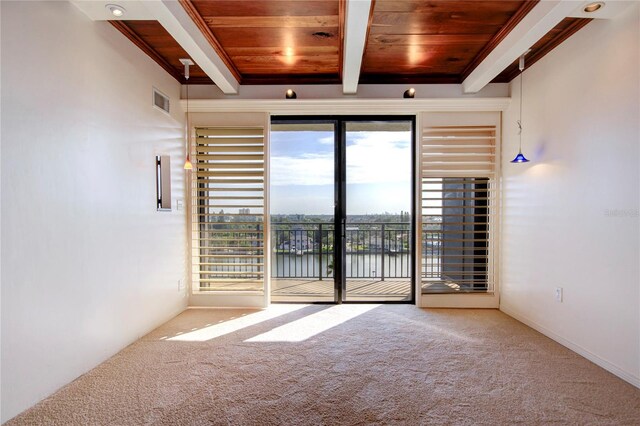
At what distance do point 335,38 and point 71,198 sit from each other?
2502mm

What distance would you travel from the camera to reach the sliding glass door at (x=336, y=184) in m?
3.94

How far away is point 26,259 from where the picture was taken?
1.83 meters

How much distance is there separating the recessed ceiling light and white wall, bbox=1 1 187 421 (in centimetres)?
360

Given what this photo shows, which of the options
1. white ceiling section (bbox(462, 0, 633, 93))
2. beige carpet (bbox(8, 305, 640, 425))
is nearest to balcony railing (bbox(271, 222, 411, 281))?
beige carpet (bbox(8, 305, 640, 425))

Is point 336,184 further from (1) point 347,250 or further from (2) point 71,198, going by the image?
(2) point 71,198

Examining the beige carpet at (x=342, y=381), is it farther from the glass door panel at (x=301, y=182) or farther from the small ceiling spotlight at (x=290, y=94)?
the small ceiling spotlight at (x=290, y=94)

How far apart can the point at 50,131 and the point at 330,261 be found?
10.4ft

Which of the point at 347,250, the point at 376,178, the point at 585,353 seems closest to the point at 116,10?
the point at 376,178

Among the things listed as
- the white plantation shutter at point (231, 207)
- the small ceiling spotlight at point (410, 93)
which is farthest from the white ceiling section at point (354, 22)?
the white plantation shutter at point (231, 207)

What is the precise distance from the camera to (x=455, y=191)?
3.76 meters

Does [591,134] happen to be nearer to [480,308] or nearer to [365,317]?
[480,308]

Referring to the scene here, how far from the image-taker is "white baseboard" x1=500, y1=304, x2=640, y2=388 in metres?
2.19

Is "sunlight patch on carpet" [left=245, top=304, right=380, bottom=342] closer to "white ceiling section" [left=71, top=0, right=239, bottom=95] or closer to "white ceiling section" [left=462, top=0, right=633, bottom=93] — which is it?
"white ceiling section" [left=71, top=0, right=239, bottom=95]

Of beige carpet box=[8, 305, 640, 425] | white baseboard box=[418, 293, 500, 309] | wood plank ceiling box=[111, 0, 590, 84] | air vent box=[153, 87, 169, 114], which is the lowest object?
beige carpet box=[8, 305, 640, 425]
